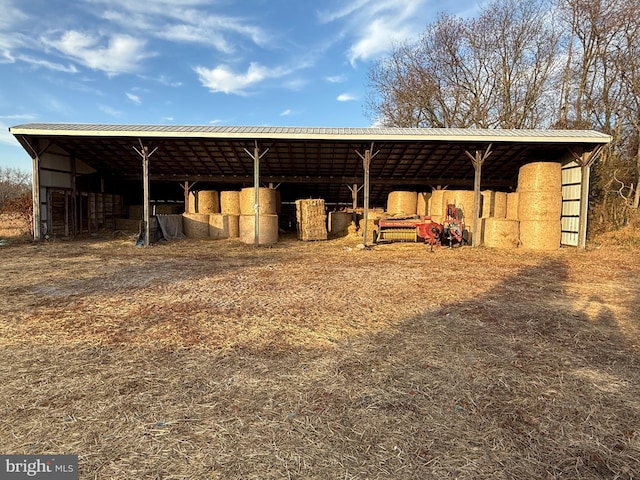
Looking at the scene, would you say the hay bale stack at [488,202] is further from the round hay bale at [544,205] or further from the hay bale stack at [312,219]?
the hay bale stack at [312,219]

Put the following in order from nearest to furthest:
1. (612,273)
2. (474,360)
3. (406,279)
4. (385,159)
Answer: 1. (474,360)
2. (406,279)
3. (612,273)
4. (385,159)

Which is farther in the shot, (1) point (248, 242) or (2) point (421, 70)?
(2) point (421, 70)

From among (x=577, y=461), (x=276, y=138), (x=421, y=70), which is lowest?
(x=577, y=461)

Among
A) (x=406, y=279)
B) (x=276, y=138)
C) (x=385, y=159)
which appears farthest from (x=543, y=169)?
(x=276, y=138)

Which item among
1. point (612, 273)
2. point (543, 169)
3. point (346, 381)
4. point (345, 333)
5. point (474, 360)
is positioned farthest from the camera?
point (543, 169)

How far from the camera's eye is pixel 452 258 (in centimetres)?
1087

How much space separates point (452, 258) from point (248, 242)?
7929 mm

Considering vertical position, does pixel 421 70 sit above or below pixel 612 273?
above

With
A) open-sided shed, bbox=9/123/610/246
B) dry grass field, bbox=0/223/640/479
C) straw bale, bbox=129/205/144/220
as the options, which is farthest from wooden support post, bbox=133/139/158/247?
dry grass field, bbox=0/223/640/479

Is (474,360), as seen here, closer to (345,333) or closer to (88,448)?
(345,333)

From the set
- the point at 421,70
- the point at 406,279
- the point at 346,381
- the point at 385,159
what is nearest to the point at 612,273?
the point at 406,279

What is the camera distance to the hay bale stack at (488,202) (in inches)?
582

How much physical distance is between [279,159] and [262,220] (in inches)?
139

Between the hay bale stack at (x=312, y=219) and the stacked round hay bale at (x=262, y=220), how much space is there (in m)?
1.23
